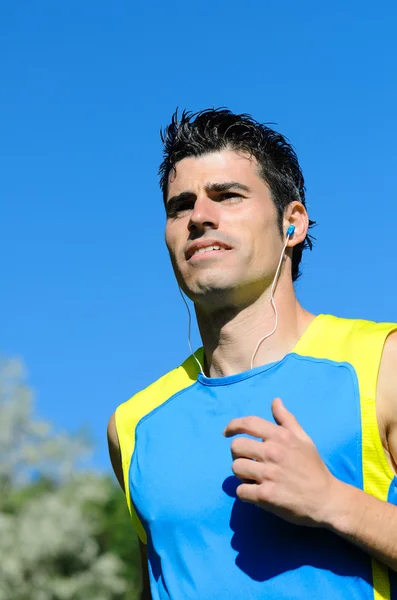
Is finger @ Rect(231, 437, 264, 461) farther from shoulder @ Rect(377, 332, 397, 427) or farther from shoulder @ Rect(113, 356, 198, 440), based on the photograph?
shoulder @ Rect(113, 356, 198, 440)

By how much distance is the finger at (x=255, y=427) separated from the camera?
2566mm

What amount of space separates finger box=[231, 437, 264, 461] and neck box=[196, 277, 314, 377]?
68 centimetres

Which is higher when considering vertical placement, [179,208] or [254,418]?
[179,208]

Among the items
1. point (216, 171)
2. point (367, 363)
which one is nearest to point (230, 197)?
point (216, 171)

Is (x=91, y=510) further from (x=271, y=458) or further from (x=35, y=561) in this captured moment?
(x=271, y=458)

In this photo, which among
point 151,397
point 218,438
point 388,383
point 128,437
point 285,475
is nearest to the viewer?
point 285,475

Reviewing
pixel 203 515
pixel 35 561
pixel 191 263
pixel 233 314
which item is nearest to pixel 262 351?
pixel 233 314

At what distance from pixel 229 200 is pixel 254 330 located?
519mm

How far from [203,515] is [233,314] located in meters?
0.78

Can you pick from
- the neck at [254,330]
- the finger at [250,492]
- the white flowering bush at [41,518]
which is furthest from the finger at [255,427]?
the white flowering bush at [41,518]

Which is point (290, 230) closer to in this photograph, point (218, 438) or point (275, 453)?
point (218, 438)

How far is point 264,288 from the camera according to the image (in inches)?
130

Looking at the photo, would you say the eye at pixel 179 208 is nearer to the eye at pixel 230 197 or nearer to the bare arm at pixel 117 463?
the eye at pixel 230 197

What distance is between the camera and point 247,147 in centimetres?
355
